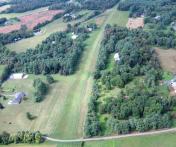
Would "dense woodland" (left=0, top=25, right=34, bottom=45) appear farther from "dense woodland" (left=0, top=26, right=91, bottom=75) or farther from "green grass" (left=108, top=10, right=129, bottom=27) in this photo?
"green grass" (left=108, top=10, right=129, bottom=27)

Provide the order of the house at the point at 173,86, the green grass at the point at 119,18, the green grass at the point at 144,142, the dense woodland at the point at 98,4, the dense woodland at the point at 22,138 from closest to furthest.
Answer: the green grass at the point at 144,142 → the dense woodland at the point at 22,138 → the house at the point at 173,86 → the green grass at the point at 119,18 → the dense woodland at the point at 98,4

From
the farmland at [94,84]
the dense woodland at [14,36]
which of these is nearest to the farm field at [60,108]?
the farmland at [94,84]

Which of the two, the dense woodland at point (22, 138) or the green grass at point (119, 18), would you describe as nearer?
the dense woodland at point (22, 138)

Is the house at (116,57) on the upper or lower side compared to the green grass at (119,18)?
lower

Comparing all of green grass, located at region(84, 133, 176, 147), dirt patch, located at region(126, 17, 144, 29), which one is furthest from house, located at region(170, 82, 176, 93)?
dirt patch, located at region(126, 17, 144, 29)

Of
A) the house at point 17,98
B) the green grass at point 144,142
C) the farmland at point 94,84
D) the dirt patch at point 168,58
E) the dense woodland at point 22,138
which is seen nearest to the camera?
the green grass at point 144,142

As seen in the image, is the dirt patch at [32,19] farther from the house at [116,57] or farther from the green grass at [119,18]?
the house at [116,57]

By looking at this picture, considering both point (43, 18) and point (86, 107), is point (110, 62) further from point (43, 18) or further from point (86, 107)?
point (43, 18)

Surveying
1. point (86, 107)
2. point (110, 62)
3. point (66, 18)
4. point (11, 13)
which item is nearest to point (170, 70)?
point (110, 62)
